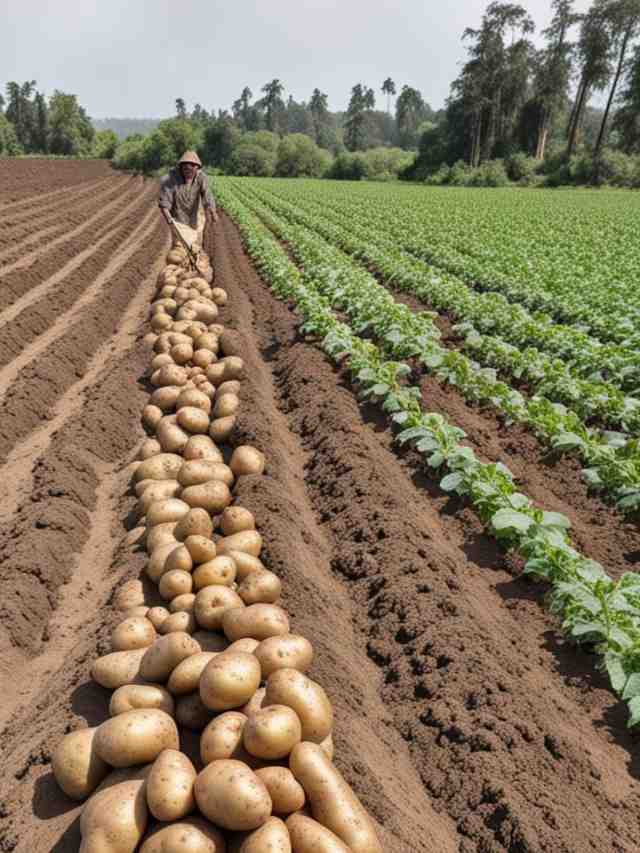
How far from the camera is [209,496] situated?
452 centimetres

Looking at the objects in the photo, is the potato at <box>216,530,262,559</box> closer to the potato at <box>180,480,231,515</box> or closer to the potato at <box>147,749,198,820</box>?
the potato at <box>180,480,231,515</box>

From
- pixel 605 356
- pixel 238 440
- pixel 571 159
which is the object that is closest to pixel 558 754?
pixel 238 440

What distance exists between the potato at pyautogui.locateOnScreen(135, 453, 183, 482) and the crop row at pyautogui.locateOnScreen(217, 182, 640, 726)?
2050 millimetres

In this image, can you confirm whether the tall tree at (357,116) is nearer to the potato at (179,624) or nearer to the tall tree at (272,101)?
the tall tree at (272,101)

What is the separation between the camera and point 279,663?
2.82 meters

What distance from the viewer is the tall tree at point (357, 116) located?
10288cm

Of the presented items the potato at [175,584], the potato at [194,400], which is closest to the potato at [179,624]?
the potato at [175,584]

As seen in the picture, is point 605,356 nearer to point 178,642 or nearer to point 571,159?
point 178,642

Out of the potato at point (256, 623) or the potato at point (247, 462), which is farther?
the potato at point (247, 462)

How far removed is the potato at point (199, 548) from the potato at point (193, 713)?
0.95 metres

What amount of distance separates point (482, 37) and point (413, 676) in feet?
267

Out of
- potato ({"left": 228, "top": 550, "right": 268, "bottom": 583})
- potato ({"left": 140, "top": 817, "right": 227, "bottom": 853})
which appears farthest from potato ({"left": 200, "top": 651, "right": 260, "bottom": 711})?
potato ({"left": 228, "top": 550, "right": 268, "bottom": 583})

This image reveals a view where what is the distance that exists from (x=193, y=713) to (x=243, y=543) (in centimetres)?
126

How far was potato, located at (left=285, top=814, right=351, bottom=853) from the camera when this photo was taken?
7.15 ft
